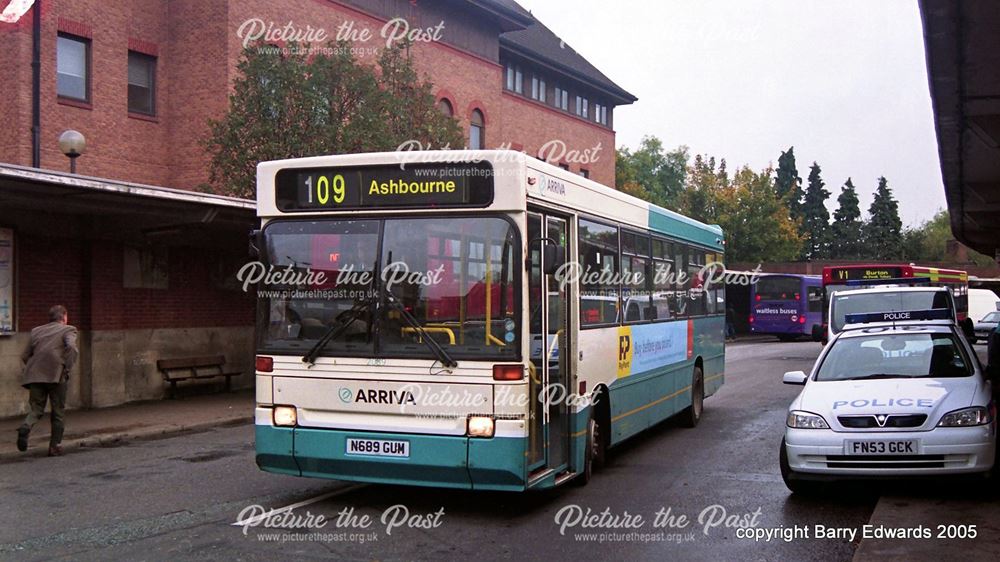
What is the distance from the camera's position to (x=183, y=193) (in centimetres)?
1363

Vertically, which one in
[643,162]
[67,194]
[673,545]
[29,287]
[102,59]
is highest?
[643,162]

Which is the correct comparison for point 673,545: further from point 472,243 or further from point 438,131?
point 438,131

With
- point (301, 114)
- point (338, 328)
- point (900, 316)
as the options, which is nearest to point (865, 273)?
point (900, 316)

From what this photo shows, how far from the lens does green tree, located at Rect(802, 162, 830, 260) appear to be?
326 feet

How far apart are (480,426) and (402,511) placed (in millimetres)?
1239

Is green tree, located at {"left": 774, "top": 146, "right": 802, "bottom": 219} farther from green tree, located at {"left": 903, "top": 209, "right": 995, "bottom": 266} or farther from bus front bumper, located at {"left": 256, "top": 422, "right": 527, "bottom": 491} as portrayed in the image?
bus front bumper, located at {"left": 256, "top": 422, "right": 527, "bottom": 491}

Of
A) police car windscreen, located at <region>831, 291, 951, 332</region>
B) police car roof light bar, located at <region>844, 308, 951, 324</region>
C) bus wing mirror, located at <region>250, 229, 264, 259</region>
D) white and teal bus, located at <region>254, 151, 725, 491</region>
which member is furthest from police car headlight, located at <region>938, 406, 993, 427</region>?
police car windscreen, located at <region>831, 291, 951, 332</region>

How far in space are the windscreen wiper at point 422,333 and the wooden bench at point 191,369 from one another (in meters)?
11.1

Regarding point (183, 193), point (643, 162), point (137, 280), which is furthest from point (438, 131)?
point (643, 162)

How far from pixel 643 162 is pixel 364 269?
9306 centimetres

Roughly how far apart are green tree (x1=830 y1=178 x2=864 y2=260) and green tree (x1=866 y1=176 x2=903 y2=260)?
1.25 m

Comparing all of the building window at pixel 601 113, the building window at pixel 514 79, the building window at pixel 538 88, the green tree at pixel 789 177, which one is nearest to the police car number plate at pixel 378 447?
the building window at pixel 514 79

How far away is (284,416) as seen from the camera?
796 centimetres

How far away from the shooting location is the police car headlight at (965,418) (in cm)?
816
